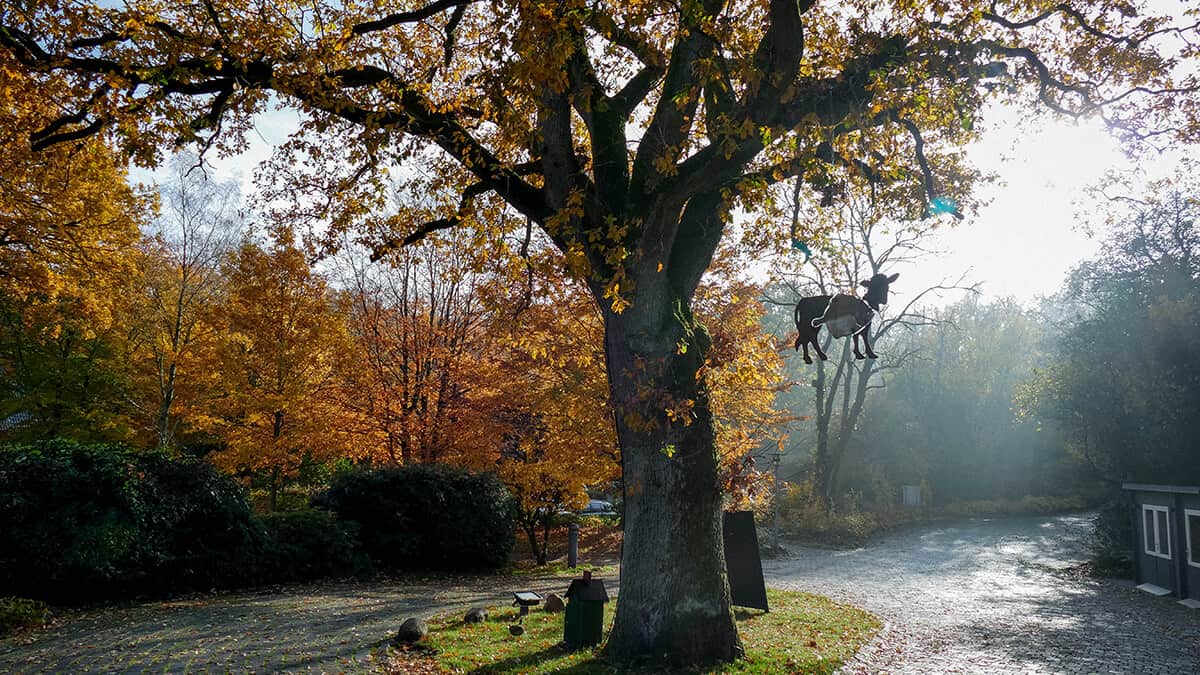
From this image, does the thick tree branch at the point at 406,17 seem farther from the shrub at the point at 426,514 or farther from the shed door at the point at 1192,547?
the shed door at the point at 1192,547

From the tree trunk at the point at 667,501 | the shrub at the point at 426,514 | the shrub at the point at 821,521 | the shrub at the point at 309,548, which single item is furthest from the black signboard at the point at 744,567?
the shrub at the point at 821,521

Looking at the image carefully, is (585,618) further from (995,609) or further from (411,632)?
(995,609)

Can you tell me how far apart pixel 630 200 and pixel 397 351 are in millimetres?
14178

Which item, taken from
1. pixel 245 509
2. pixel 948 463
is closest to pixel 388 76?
pixel 245 509

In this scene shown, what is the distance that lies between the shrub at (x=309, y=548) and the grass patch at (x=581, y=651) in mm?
5344

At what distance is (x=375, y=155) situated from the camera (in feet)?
28.3

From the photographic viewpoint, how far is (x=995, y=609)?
1403 centimetres

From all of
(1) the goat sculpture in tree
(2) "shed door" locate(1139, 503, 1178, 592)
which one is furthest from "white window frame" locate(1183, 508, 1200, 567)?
(1) the goat sculpture in tree

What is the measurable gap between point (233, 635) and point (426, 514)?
8104mm

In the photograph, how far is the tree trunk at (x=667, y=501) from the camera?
291 inches

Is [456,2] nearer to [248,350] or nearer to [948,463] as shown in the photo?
[248,350]

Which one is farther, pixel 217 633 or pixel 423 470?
pixel 423 470

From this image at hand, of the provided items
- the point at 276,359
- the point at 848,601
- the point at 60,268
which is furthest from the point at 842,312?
the point at 60,268

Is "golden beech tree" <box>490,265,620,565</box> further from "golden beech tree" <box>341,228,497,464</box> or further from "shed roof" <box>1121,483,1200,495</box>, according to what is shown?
"shed roof" <box>1121,483,1200,495</box>
